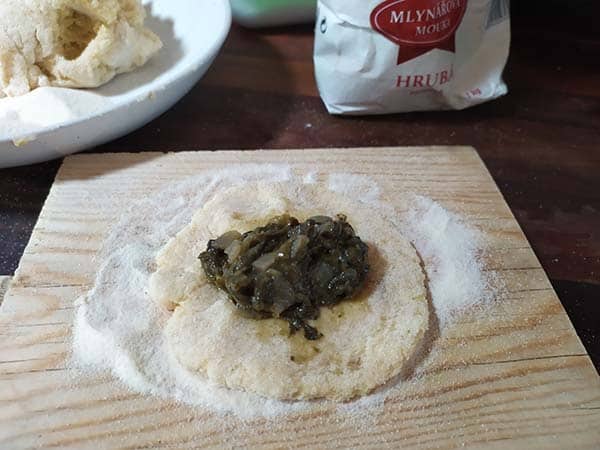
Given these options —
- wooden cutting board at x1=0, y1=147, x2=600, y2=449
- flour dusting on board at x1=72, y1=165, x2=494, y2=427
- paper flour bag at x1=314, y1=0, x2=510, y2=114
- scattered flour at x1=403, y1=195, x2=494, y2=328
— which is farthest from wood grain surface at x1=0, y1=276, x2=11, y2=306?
paper flour bag at x1=314, y1=0, x2=510, y2=114

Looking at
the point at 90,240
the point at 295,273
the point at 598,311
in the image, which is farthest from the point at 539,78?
the point at 90,240

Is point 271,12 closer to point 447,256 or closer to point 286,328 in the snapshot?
point 447,256

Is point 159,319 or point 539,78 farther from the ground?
point 159,319

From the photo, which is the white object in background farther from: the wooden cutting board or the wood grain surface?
the wood grain surface

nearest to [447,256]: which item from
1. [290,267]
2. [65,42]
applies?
[290,267]

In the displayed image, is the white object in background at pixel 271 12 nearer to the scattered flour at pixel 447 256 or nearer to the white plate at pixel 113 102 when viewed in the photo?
the white plate at pixel 113 102

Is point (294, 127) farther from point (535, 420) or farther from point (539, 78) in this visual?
point (535, 420)
